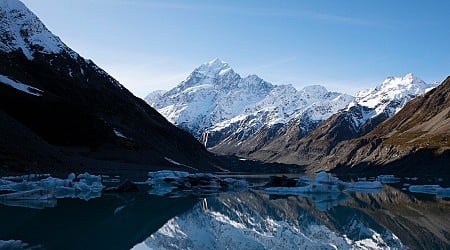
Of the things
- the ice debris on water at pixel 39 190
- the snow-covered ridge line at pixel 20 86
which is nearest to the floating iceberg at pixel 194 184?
the ice debris on water at pixel 39 190

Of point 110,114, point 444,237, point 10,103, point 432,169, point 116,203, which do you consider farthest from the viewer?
point 110,114

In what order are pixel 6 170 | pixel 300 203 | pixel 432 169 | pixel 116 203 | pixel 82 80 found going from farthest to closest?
pixel 82 80
pixel 432 169
pixel 6 170
pixel 300 203
pixel 116 203

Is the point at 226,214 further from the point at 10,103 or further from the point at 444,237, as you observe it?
the point at 10,103

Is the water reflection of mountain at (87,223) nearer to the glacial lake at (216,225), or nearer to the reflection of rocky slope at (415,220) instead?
the glacial lake at (216,225)

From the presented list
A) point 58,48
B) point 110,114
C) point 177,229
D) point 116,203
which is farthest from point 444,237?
point 58,48

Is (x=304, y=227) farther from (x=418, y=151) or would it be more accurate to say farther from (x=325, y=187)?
(x=418, y=151)
